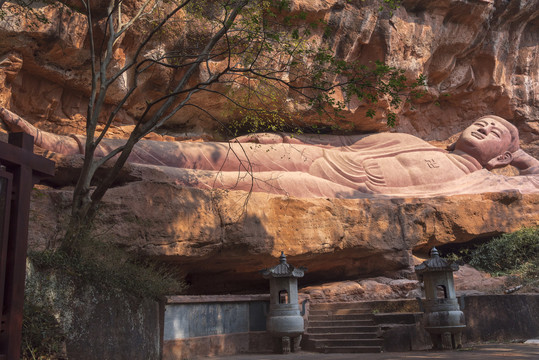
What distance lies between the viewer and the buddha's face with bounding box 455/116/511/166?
12391 millimetres

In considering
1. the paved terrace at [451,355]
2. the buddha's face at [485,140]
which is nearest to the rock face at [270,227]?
the paved terrace at [451,355]

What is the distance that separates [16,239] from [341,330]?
5859 millimetres

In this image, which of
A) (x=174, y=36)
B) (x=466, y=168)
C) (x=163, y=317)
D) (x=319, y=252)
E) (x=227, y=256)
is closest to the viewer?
(x=163, y=317)

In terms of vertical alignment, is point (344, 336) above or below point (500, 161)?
below

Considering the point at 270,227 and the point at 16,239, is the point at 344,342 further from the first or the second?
the point at 16,239

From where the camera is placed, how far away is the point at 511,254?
9.78m

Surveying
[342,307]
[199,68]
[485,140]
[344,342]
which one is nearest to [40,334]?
[344,342]

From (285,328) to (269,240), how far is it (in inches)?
59.1

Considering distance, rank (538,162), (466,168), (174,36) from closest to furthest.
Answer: (174,36) → (466,168) → (538,162)

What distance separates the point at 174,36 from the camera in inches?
412

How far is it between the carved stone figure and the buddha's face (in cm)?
2

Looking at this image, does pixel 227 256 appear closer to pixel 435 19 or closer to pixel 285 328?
pixel 285 328

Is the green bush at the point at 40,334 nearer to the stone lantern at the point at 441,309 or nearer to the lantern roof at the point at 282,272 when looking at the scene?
the lantern roof at the point at 282,272

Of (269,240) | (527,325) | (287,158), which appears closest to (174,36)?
(287,158)
